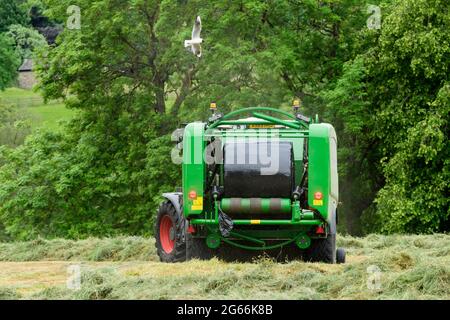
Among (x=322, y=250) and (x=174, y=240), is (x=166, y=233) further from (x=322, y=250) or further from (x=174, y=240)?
(x=322, y=250)

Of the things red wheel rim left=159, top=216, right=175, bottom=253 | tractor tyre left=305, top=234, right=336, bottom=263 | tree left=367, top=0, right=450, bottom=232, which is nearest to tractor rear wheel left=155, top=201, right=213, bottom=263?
red wheel rim left=159, top=216, right=175, bottom=253

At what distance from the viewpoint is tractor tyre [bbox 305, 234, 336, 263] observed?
14273mm

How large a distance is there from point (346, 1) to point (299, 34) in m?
1.75

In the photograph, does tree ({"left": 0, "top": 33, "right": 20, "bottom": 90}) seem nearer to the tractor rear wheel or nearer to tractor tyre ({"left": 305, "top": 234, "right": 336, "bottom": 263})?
the tractor rear wheel

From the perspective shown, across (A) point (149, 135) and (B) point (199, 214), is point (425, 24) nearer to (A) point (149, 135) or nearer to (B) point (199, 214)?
(A) point (149, 135)

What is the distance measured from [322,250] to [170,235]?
7.63ft

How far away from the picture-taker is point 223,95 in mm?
30766

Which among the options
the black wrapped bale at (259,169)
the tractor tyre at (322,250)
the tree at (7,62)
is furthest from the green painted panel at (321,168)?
the tree at (7,62)

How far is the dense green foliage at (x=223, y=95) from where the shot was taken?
2884 centimetres

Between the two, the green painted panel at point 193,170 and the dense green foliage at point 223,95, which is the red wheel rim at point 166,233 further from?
the dense green foliage at point 223,95

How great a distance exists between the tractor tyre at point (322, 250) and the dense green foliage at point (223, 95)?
1407 cm

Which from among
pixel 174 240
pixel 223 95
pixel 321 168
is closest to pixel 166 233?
pixel 174 240
